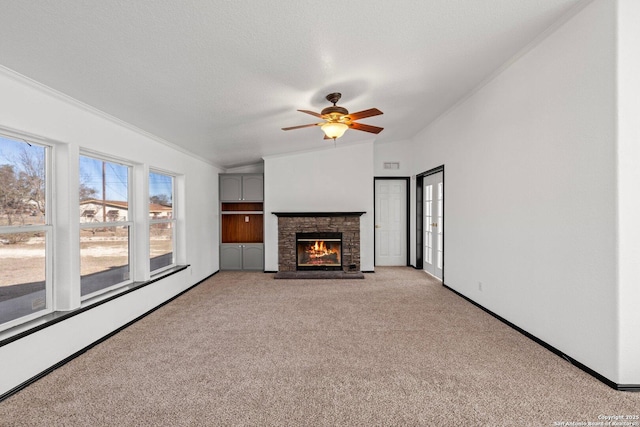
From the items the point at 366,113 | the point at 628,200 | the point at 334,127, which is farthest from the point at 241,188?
the point at 628,200

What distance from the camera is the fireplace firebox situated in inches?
262

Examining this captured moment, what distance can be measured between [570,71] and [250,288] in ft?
16.2

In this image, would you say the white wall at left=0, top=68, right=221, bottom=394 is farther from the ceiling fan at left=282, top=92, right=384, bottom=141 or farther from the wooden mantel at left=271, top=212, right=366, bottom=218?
the wooden mantel at left=271, top=212, right=366, bottom=218

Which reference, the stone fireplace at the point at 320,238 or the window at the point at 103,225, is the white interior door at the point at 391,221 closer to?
the stone fireplace at the point at 320,238

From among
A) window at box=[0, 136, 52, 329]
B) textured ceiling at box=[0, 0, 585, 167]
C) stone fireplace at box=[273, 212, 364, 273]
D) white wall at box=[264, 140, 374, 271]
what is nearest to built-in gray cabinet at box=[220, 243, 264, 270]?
white wall at box=[264, 140, 374, 271]

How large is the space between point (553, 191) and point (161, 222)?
486 cm

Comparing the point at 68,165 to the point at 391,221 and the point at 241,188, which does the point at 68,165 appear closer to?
the point at 241,188

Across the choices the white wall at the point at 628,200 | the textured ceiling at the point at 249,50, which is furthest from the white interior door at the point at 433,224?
the white wall at the point at 628,200

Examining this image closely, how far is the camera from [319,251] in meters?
6.71

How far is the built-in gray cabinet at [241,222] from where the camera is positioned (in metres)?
6.92

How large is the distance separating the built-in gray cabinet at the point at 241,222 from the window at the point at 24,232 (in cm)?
419

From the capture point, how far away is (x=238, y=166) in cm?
749

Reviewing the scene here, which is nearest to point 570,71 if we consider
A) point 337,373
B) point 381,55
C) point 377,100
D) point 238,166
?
point 381,55

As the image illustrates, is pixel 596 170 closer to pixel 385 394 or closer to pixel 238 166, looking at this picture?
pixel 385 394
